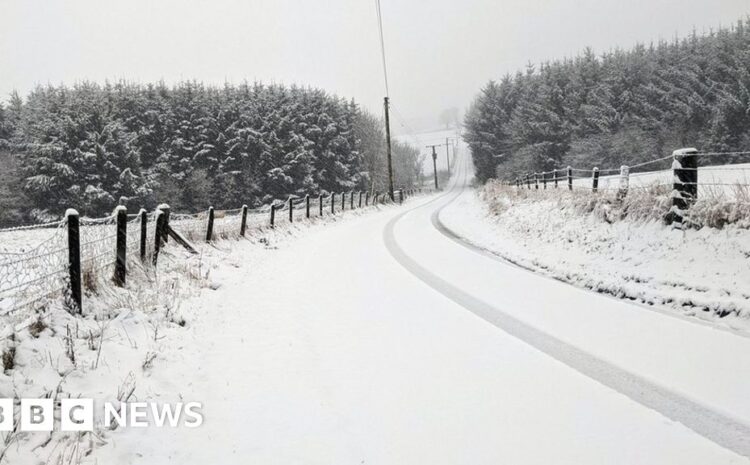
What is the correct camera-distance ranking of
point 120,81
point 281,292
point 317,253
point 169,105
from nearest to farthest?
point 281,292, point 317,253, point 169,105, point 120,81

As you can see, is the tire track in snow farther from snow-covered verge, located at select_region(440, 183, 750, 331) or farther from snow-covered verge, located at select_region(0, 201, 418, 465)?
snow-covered verge, located at select_region(0, 201, 418, 465)

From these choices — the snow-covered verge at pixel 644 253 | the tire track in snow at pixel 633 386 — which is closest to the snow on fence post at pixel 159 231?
the tire track in snow at pixel 633 386

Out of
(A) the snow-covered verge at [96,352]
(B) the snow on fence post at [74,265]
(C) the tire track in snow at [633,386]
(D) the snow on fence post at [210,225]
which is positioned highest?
(D) the snow on fence post at [210,225]

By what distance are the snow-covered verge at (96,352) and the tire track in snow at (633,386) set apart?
3786mm

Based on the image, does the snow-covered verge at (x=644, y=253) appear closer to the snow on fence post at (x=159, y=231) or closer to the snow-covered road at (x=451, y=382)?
the snow-covered road at (x=451, y=382)

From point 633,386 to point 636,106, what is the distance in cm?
5346

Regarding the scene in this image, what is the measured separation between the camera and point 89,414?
3.41 metres

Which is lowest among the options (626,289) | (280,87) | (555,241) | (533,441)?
(533,441)

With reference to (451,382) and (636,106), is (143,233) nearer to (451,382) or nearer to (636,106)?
(451,382)

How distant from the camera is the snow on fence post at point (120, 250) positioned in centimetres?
627

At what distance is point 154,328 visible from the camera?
5.16 meters

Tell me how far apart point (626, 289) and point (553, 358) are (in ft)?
9.97

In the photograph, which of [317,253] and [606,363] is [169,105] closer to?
[317,253]

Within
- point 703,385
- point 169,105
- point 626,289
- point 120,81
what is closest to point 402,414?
point 703,385
